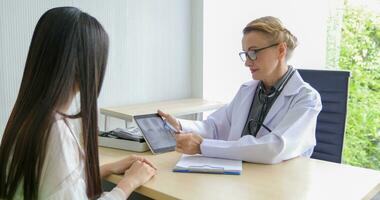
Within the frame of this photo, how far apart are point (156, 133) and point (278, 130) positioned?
0.51 m

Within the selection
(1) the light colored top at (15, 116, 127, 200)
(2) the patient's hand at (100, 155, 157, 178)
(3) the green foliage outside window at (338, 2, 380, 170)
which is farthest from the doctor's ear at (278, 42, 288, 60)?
(3) the green foliage outside window at (338, 2, 380, 170)

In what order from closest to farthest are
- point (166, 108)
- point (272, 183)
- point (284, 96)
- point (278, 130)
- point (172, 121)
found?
point (272, 183) → point (278, 130) → point (284, 96) → point (172, 121) → point (166, 108)

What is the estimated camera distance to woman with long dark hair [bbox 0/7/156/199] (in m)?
0.96

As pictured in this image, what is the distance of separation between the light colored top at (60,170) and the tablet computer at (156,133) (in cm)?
63

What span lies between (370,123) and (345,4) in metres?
0.95

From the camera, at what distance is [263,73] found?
69.8 inches

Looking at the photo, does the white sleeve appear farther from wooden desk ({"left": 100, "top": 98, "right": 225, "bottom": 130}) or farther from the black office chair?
wooden desk ({"left": 100, "top": 98, "right": 225, "bottom": 130})

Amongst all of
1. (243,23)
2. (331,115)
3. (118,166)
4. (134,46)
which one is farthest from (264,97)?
(243,23)

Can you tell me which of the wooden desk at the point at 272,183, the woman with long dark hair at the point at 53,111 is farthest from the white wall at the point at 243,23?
the woman with long dark hair at the point at 53,111

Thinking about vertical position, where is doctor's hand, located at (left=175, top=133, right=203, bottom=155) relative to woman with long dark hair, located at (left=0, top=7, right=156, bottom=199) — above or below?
below

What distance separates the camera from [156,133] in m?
1.71

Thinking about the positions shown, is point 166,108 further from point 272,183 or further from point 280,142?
point 272,183

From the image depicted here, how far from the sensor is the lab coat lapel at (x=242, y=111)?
183 centimetres

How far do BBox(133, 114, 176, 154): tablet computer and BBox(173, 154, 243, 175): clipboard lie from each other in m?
0.17
